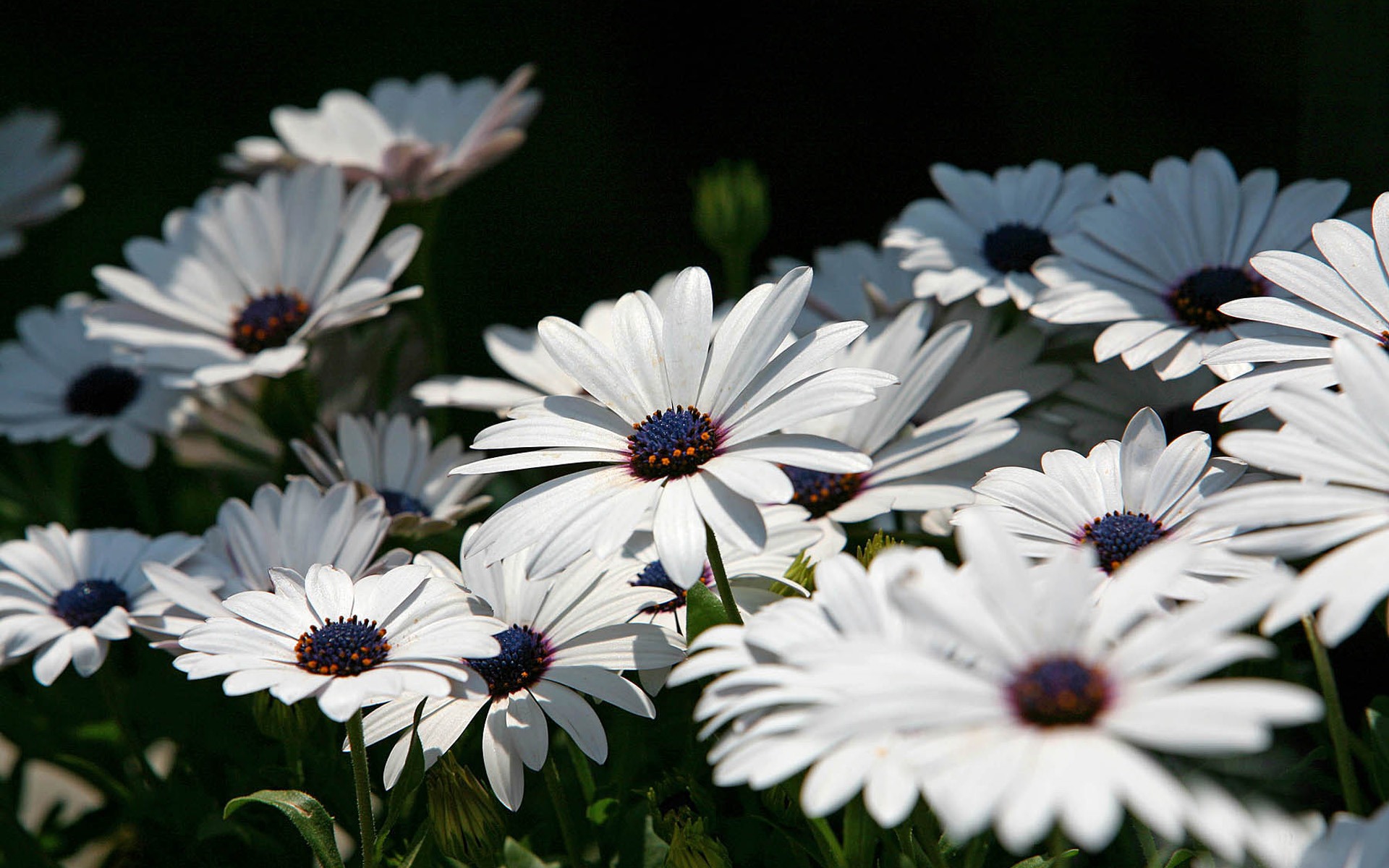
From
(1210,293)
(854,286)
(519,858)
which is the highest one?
(1210,293)

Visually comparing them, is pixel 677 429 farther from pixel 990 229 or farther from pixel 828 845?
pixel 990 229

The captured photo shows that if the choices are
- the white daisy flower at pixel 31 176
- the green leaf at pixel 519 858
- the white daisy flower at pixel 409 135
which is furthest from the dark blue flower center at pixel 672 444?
the white daisy flower at pixel 31 176

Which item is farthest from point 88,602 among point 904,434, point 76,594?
point 904,434

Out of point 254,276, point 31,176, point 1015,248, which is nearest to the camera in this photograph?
point 1015,248

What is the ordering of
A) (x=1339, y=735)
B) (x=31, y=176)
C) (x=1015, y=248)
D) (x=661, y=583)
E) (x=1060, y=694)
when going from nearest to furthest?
1. (x=1060, y=694)
2. (x=1339, y=735)
3. (x=661, y=583)
4. (x=1015, y=248)
5. (x=31, y=176)

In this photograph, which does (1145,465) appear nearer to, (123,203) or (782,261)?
(782,261)

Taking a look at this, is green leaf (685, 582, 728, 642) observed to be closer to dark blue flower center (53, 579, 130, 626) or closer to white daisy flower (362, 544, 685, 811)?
white daisy flower (362, 544, 685, 811)

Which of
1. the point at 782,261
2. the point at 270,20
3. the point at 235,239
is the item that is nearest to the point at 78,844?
the point at 235,239
